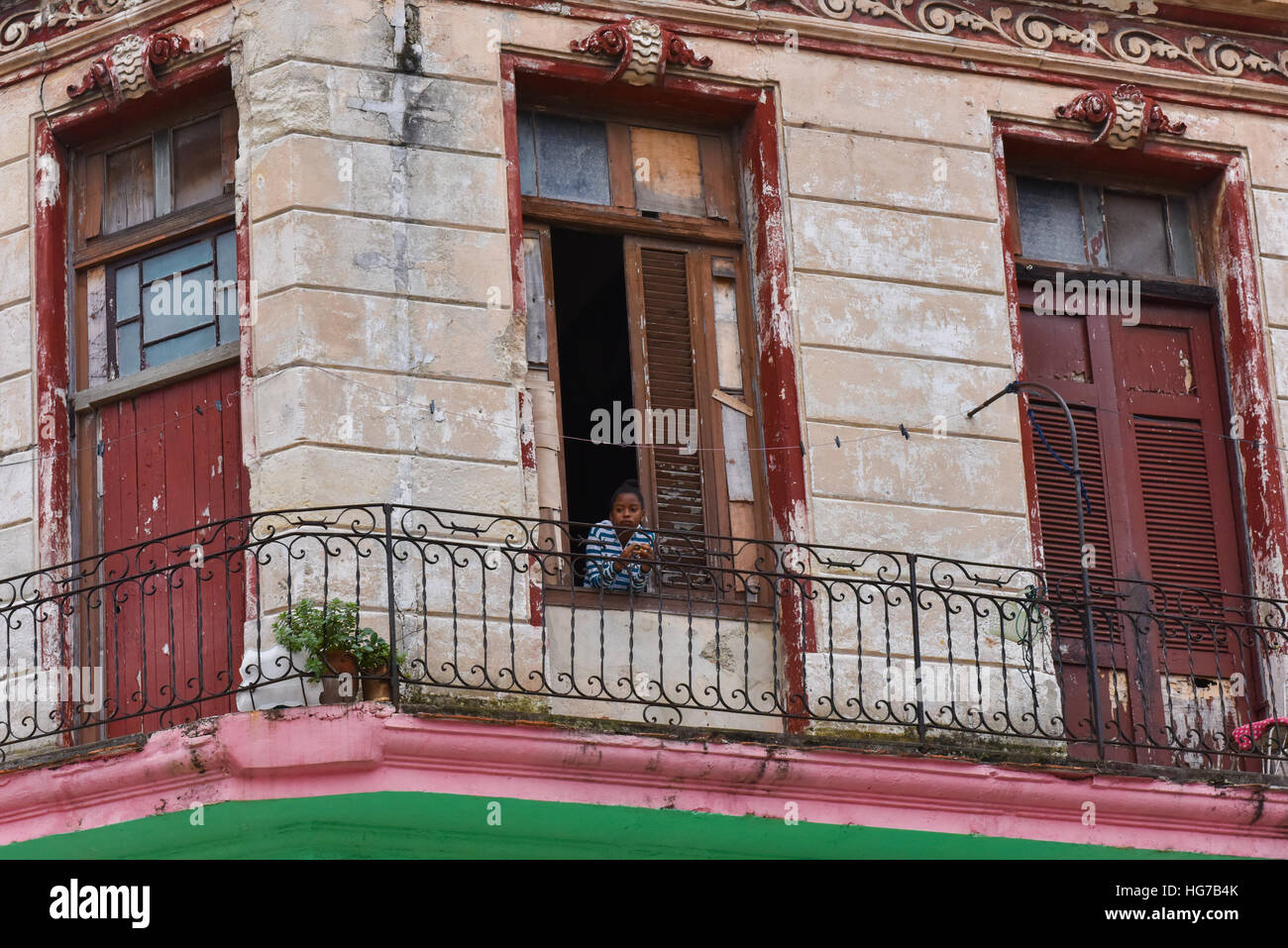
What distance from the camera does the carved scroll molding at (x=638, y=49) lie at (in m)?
13.5

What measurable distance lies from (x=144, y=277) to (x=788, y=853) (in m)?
4.38

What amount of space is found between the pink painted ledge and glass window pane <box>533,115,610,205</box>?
3218 millimetres

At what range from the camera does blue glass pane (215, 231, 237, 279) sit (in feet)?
43.7

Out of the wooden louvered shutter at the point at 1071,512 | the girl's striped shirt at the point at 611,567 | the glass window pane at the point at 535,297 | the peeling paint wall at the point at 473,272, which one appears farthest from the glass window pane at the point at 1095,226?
the girl's striped shirt at the point at 611,567

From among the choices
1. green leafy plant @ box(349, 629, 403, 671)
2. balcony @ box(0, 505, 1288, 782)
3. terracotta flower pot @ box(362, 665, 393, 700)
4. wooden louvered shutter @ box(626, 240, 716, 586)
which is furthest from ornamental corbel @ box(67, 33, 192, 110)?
terracotta flower pot @ box(362, 665, 393, 700)

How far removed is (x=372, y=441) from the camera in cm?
1242

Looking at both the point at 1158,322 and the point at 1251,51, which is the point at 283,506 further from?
the point at 1251,51

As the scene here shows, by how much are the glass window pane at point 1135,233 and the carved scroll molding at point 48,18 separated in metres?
5.46

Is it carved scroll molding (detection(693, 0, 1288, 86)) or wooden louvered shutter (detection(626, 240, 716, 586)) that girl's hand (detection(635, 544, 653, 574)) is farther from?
carved scroll molding (detection(693, 0, 1288, 86))

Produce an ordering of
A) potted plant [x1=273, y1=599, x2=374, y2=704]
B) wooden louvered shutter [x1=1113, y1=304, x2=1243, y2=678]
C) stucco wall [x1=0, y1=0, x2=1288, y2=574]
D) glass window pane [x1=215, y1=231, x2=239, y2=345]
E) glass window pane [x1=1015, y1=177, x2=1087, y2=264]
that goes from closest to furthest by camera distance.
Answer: potted plant [x1=273, y1=599, x2=374, y2=704], stucco wall [x1=0, y1=0, x2=1288, y2=574], glass window pane [x1=215, y1=231, x2=239, y2=345], wooden louvered shutter [x1=1113, y1=304, x2=1243, y2=678], glass window pane [x1=1015, y1=177, x2=1087, y2=264]

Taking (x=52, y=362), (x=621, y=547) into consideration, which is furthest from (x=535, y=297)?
(x=52, y=362)

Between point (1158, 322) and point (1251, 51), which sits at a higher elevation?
point (1251, 51)

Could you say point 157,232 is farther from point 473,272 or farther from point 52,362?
point 473,272

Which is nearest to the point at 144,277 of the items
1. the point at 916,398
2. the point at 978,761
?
the point at 916,398
